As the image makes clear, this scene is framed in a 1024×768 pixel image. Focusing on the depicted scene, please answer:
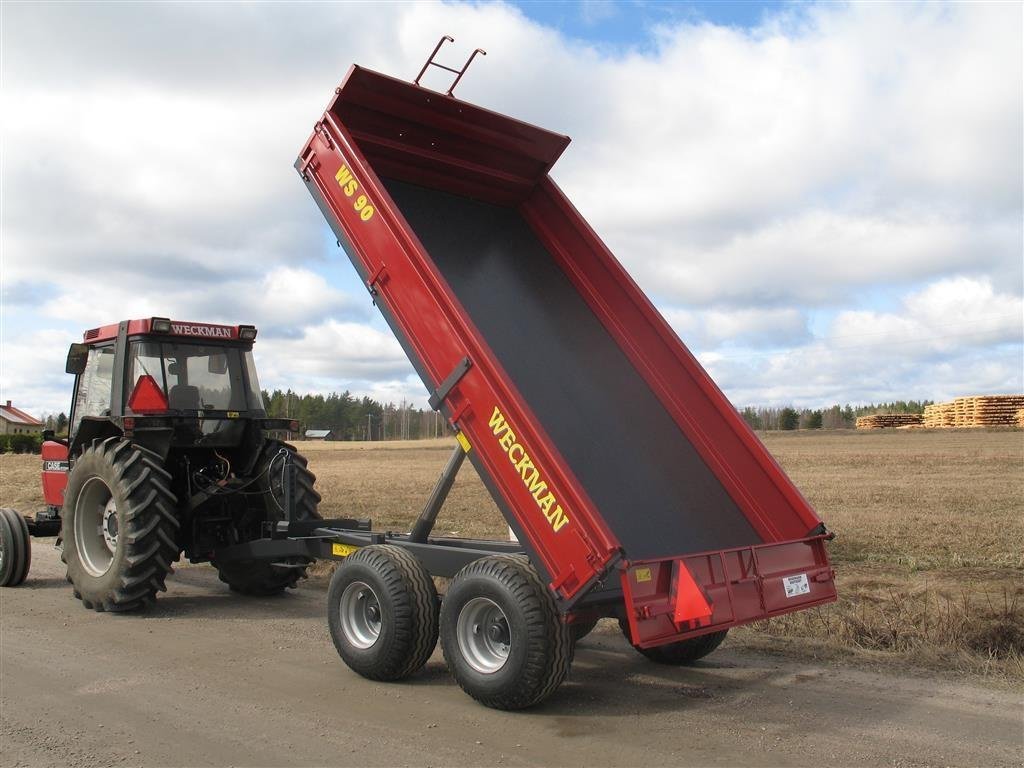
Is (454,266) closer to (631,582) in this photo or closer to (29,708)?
(631,582)

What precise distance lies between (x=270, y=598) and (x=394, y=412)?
85474 millimetres

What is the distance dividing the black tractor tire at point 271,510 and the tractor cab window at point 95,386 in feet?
4.99

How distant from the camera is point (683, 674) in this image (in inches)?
228

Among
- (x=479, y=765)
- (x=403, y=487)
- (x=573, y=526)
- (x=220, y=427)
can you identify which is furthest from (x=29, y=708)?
(x=403, y=487)

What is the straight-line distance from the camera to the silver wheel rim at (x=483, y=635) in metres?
5.03

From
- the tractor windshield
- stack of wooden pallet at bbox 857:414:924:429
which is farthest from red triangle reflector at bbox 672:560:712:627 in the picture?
stack of wooden pallet at bbox 857:414:924:429

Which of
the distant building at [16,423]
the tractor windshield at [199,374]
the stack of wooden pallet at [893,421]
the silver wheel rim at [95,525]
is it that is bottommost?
the silver wheel rim at [95,525]

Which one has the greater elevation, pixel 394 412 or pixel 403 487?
pixel 394 412

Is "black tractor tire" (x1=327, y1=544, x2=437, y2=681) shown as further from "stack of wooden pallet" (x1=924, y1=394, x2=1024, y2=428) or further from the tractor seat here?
"stack of wooden pallet" (x1=924, y1=394, x2=1024, y2=428)

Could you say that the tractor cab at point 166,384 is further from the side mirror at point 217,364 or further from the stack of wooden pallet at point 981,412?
the stack of wooden pallet at point 981,412

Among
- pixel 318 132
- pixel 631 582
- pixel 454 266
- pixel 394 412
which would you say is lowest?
pixel 631 582

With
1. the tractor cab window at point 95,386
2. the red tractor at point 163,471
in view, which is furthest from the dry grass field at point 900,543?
the tractor cab window at point 95,386

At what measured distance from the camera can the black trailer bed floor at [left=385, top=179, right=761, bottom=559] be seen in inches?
227

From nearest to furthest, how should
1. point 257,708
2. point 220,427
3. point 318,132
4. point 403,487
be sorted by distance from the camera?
point 257,708 < point 318,132 < point 220,427 < point 403,487
